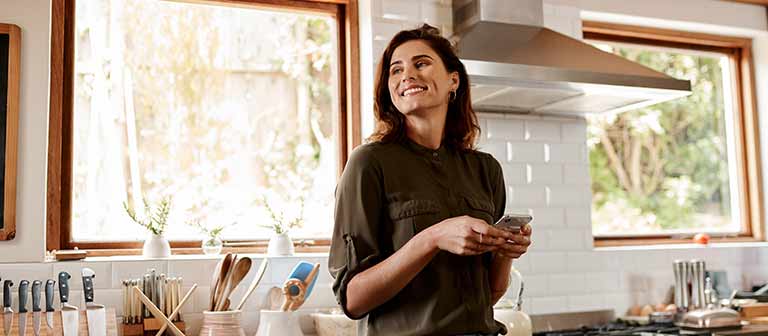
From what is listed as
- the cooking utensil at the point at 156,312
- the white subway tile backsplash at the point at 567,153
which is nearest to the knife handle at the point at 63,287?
the cooking utensil at the point at 156,312

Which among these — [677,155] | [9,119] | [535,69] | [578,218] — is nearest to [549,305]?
[578,218]

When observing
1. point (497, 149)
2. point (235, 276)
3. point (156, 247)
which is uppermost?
point (497, 149)

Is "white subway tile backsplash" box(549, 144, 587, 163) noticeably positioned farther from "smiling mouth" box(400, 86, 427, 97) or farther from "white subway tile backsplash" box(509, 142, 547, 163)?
"smiling mouth" box(400, 86, 427, 97)

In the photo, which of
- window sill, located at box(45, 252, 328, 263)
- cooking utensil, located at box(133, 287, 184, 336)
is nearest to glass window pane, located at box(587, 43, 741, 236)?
window sill, located at box(45, 252, 328, 263)

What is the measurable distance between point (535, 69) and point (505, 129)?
62 cm

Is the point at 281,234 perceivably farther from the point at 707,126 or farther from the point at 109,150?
the point at 707,126

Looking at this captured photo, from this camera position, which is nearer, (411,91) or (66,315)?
(411,91)

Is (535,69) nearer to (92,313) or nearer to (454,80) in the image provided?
(454,80)

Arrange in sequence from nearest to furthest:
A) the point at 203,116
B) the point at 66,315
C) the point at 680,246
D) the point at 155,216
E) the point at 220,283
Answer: the point at 66,315 → the point at 220,283 → the point at 155,216 → the point at 203,116 → the point at 680,246

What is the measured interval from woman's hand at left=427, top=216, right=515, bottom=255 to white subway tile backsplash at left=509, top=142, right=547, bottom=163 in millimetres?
2020

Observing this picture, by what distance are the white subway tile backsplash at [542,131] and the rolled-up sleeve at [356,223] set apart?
77.0 inches

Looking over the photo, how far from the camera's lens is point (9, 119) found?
8.90ft

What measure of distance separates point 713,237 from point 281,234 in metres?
2.39

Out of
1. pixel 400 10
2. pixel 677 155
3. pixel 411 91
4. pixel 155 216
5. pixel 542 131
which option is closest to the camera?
pixel 411 91
